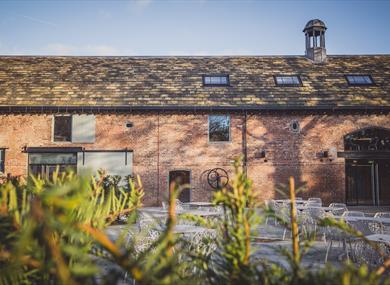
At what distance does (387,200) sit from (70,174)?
17.7 meters

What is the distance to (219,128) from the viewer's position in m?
16.0

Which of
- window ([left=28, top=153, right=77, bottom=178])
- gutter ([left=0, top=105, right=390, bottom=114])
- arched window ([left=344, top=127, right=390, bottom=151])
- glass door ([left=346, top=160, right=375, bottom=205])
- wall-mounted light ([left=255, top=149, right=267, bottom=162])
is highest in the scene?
gutter ([left=0, top=105, right=390, bottom=114])

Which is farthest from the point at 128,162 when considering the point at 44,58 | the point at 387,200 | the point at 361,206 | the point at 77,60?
the point at 387,200

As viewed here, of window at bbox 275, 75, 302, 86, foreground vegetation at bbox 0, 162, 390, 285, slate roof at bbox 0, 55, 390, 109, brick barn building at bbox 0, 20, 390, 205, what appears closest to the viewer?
foreground vegetation at bbox 0, 162, 390, 285

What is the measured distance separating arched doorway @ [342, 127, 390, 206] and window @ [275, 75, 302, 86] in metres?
3.84

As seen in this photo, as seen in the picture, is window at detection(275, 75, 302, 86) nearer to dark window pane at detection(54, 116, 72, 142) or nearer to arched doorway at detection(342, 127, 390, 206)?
arched doorway at detection(342, 127, 390, 206)

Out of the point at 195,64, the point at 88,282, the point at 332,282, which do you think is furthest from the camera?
the point at 195,64

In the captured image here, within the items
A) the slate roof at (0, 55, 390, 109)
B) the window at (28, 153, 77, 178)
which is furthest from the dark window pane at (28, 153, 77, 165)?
the slate roof at (0, 55, 390, 109)

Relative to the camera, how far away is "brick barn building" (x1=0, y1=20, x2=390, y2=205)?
1552 centimetres

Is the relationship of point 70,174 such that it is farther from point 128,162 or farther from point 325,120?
point 325,120

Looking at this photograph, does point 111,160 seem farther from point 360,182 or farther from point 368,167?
point 368,167

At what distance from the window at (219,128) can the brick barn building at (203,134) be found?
2.0 inches

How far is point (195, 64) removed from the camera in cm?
1900

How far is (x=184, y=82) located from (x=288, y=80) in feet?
18.6
